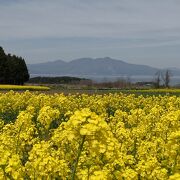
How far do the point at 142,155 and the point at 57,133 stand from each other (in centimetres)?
152

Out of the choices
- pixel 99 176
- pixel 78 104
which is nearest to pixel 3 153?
pixel 99 176

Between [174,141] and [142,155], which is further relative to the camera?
[142,155]

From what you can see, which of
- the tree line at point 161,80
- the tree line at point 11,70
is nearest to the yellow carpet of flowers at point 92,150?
the tree line at point 161,80

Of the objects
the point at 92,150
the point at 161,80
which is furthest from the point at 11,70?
the point at 92,150

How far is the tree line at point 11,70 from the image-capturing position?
66.9 metres

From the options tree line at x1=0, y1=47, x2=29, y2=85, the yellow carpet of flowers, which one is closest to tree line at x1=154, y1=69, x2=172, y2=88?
tree line at x1=0, y1=47, x2=29, y2=85

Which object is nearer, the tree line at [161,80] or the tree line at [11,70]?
the tree line at [161,80]

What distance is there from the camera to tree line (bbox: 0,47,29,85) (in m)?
66.9

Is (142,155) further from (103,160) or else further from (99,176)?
(99,176)

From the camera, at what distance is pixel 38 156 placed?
21.7 ft

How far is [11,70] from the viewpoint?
68000 mm

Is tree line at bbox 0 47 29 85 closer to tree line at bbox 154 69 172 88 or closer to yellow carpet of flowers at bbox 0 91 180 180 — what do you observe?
tree line at bbox 154 69 172 88

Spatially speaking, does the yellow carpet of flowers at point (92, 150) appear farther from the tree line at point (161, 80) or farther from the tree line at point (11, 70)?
the tree line at point (11, 70)

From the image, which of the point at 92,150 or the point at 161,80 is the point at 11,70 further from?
the point at 92,150
